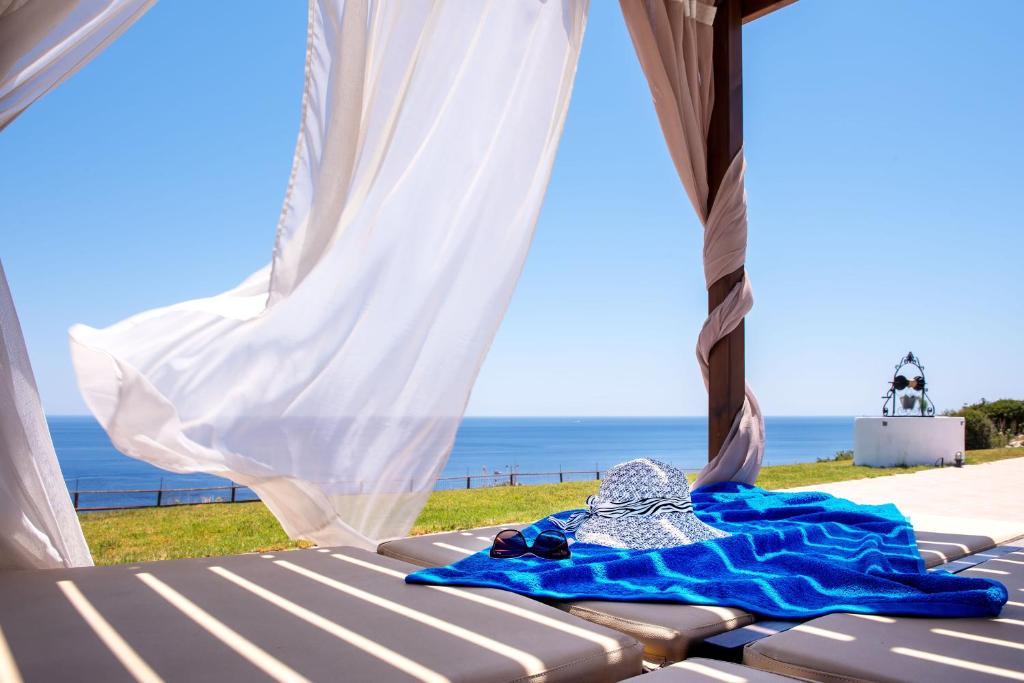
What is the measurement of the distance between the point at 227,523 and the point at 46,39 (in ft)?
7.50

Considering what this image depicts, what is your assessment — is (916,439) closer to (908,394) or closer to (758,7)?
(908,394)

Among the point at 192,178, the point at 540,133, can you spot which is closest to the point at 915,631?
the point at 540,133

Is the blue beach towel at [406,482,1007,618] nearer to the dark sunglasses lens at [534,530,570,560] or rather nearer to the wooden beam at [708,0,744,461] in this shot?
the dark sunglasses lens at [534,530,570,560]

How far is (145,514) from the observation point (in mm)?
3281

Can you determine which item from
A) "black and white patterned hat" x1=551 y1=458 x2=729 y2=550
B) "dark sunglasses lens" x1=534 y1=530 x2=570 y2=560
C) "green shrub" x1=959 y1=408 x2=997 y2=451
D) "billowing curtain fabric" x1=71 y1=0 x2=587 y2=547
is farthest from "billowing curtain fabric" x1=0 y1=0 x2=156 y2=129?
"green shrub" x1=959 y1=408 x2=997 y2=451

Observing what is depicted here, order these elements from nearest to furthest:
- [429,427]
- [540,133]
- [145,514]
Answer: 1. [429,427]
2. [540,133]
3. [145,514]

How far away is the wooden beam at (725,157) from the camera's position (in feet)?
11.5

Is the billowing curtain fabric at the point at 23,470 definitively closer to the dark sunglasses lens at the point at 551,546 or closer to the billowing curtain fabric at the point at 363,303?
the billowing curtain fabric at the point at 363,303

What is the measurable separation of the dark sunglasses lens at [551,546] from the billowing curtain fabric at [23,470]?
3.76ft

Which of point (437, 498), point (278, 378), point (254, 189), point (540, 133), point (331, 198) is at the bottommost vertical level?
point (437, 498)

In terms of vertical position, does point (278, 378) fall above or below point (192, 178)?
below

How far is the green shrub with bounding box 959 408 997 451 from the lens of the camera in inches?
324

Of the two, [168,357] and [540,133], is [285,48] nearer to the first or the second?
[540,133]

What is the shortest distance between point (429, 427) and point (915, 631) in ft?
5.33
